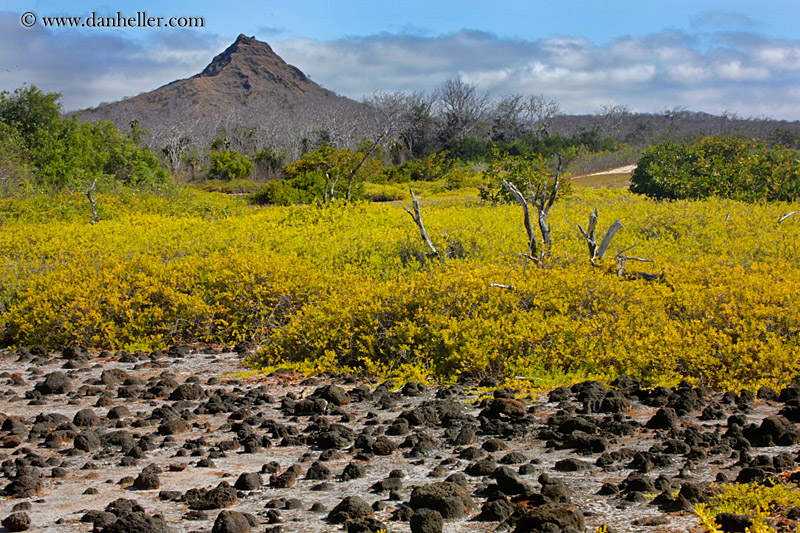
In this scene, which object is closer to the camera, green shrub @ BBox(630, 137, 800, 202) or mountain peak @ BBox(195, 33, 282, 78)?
green shrub @ BBox(630, 137, 800, 202)

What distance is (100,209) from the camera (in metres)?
16.0

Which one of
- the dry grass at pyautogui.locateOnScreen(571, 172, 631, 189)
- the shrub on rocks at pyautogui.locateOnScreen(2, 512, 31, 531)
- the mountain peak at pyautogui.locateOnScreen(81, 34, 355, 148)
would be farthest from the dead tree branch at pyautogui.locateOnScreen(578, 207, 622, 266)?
the mountain peak at pyautogui.locateOnScreen(81, 34, 355, 148)

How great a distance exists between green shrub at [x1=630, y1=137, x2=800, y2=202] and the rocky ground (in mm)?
13830

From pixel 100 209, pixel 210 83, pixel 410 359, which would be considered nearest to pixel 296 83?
pixel 210 83

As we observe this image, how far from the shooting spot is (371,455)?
4297mm

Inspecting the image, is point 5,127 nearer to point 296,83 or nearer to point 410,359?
point 410,359

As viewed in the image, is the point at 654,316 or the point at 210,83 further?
the point at 210,83

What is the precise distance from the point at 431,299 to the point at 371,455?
2.68 metres

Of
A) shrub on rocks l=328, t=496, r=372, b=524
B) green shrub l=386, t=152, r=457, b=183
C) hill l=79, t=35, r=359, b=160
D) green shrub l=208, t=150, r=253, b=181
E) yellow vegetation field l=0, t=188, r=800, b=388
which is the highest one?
hill l=79, t=35, r=359, b=160

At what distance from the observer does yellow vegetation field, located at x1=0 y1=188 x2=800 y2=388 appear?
5914 millimetres

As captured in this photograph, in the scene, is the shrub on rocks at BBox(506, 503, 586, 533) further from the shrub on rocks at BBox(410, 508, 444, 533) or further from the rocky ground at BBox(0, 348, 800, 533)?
the shrub on rocks at BBox(410, 508, 444, 533)

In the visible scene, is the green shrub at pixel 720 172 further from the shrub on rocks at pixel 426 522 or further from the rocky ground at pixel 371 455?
the shrub on rocks at pixel 426 522

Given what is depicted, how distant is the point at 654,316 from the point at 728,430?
217 cm

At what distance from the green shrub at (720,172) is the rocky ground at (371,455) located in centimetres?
1383
